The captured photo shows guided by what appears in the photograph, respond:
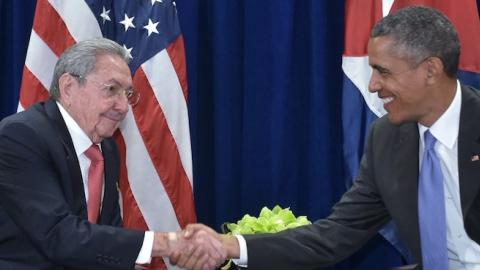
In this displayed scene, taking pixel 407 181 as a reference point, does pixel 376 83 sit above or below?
above

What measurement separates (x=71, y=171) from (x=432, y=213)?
1408 millimetres

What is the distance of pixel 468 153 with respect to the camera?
302cm

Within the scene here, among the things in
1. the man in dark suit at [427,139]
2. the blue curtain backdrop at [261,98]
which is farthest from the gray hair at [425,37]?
the blue curtain backdrop at [261,98]

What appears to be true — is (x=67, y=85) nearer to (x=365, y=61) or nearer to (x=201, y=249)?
(x=201, y=249)

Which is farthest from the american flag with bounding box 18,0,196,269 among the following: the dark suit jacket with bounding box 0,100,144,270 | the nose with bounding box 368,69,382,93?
the nose with bounding box 368,69,382,93

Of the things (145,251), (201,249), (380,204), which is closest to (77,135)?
(145,251)

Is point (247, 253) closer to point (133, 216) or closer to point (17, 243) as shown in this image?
point (17, 243)

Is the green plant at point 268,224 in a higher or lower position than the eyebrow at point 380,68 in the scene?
lower

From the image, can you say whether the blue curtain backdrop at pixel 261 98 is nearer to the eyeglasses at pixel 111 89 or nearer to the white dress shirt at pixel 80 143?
the eyeglasses at pixel 111 89

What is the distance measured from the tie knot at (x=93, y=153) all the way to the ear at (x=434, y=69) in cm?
137

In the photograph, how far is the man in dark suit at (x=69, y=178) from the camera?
A: 9.79 ft

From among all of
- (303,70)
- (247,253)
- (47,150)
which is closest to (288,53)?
(303,70)

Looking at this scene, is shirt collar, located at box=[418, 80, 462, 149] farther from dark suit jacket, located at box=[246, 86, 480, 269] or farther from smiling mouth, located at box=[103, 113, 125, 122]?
smiling mouth, located at box=[103, 113, 125, 122]

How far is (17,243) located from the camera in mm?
3041
